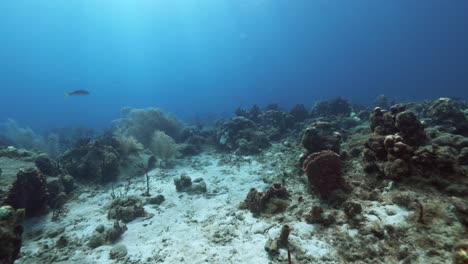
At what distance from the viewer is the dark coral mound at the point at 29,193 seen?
876 centimetres

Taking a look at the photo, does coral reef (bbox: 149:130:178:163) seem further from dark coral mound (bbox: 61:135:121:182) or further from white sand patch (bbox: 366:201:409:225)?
white sand patch (bbox: 366:201:409:225)

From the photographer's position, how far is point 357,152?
933 centimetres

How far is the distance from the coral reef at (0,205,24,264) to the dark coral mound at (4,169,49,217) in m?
3.48

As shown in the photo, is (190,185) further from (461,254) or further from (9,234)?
(461,254)

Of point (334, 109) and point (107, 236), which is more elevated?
point (334, 109)

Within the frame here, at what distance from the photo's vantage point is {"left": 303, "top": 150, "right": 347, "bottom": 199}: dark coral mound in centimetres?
726

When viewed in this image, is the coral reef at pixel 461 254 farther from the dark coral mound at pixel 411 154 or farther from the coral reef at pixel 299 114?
the coral reef at pixel 299 114

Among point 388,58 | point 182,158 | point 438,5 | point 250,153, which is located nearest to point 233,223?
point 250,153

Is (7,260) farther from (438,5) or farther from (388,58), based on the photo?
(388,58)

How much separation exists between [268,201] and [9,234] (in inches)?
243

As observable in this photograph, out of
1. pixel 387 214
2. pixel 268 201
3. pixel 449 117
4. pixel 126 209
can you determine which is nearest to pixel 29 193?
pixel 126 209

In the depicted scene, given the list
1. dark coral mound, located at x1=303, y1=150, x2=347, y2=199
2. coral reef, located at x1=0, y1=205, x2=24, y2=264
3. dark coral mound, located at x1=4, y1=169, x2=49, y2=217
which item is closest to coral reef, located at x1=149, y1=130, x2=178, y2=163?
dark coral mound, located at x1=4, y1=169, x2=49, y2=217

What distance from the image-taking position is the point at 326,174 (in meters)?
7.40

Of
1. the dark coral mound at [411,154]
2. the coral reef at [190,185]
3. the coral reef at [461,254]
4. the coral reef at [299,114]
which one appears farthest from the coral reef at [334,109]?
the coral reef at [461,254]
